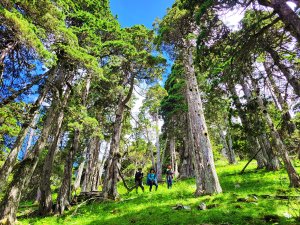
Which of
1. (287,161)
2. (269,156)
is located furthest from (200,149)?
(269,156)

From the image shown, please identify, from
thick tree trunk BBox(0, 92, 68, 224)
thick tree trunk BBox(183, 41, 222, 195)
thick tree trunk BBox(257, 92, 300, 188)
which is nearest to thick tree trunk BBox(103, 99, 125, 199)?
thick tree trunk BBox(0, 92, 68, 224)

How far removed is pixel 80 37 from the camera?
1259cm

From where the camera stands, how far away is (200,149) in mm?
11875

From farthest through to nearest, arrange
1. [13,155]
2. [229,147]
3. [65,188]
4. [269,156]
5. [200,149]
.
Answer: [229,147] < [269,156] < [65,188] < [200,149] < [13,155]

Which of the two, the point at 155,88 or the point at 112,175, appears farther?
the point at 155,88

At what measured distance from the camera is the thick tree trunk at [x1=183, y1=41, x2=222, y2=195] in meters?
10.7

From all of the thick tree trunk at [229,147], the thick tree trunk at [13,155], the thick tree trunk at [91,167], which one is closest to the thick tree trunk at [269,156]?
the thick tree trunk at [229,147]

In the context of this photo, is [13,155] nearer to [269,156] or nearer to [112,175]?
[112,175]

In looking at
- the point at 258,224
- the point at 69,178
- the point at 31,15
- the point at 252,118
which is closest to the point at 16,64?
the point at 31,15

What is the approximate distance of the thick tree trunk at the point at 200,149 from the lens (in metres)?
10.7

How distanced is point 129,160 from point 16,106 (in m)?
32.7

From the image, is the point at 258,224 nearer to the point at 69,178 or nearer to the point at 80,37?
the point at 69,178

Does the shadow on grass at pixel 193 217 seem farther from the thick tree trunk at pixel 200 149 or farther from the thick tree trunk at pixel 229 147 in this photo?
the thick tree trunk at pixel 229 147

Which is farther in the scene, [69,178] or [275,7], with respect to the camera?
[69,178]
